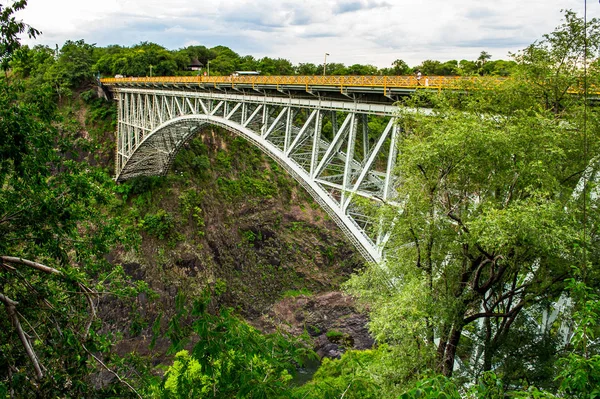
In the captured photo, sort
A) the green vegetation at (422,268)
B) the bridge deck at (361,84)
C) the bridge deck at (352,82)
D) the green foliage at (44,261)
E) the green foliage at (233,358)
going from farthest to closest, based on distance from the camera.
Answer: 1. the bridge deck at (352,82)
2. the bridge deck at (361,84)
3. the green foliage at (44,261)
4. the green vegetation at (422,268)
5. the green foliage at (233,358)

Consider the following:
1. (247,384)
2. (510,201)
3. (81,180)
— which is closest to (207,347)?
(247,384)

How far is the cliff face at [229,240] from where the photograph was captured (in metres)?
29.8

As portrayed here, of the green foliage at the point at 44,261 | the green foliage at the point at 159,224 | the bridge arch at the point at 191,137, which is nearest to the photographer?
the green foliage at the point at 44,261

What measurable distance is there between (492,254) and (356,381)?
380 cm

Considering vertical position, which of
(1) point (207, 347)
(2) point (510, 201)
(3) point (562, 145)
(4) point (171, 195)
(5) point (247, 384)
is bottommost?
(4) point (171, 195)

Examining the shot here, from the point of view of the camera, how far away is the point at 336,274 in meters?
35.7

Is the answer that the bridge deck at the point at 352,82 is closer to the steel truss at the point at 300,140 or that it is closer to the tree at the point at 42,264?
the steel truss at the point at 300,140

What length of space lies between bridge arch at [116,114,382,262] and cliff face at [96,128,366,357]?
153 centimetres

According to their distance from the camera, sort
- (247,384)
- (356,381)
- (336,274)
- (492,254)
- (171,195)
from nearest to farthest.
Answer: (247,384), (356,381), (492,254), (171,195), (336,274)

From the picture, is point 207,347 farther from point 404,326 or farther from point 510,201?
point 510,201

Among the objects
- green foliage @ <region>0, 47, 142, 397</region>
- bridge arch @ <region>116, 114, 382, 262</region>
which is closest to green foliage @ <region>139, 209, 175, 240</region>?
bridge arch @ <region>116, 114, 382, 262</region>

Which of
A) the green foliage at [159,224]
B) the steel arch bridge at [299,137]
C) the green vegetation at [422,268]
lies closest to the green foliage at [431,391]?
the green vegetation at [422,268]

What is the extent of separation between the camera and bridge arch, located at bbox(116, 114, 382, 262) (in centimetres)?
1441

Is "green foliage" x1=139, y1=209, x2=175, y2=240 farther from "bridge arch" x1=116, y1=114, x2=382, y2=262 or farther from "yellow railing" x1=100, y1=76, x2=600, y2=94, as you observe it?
"yellow railing" x1=100, y1=76, x2=600, y2=94
